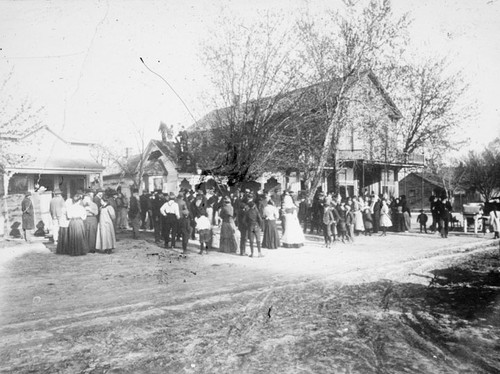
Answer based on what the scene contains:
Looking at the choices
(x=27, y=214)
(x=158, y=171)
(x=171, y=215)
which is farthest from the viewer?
(x=158, y=171)

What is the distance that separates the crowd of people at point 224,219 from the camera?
1163 cm

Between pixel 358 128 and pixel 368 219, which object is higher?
pixel 358 128

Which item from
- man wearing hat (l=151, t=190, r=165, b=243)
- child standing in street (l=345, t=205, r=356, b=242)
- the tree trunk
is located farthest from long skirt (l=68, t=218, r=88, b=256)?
the tree trunk

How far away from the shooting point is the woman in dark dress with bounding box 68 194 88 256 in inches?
448

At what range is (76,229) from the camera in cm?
1141

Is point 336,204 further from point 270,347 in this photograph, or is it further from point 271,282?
point 270,347

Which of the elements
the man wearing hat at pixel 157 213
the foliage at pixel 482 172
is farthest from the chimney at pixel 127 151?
the foliage at pixel 482 172

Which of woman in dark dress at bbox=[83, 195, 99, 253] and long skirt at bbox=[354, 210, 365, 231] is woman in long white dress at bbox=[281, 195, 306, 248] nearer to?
long skirt at bbox=[354, 210, 365, 231]

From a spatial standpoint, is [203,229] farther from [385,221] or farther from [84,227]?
[385,221]

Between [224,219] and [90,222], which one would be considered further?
[224,219]

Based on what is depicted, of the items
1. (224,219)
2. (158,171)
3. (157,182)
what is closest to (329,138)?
(224,219)

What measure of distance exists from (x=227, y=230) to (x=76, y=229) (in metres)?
4.42

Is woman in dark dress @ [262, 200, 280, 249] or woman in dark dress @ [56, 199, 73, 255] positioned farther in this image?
woman in dark dress @ [262, 200, 280, 249]

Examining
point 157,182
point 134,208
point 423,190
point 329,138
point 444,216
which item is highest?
→ point 329,138
